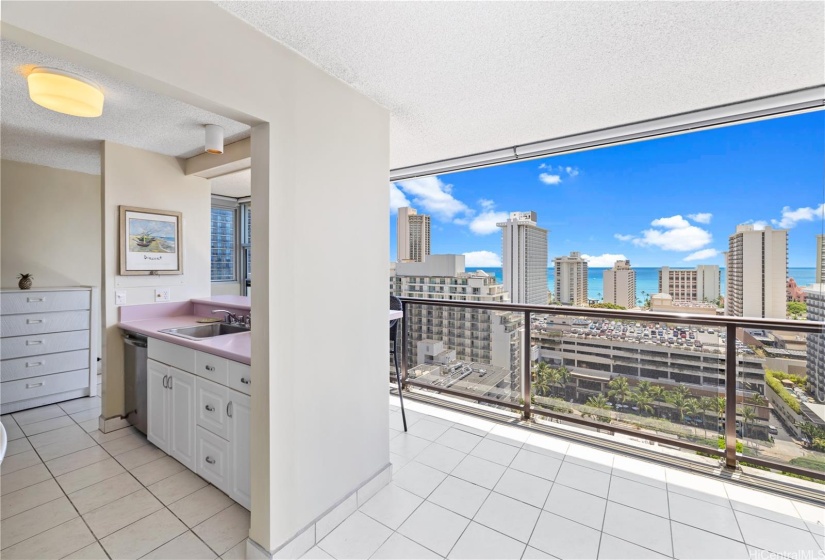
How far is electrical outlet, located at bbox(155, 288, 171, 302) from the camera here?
312 cm

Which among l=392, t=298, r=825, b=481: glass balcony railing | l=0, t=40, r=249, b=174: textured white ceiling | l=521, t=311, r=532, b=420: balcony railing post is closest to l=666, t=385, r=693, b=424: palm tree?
l=392, t=298, r=825, b=481: glass balcony railing

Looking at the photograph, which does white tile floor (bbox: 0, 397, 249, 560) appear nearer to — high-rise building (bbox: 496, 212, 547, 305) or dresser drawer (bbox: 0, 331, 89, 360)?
dresser drawer (bbox: 0, 331, 89, 360)

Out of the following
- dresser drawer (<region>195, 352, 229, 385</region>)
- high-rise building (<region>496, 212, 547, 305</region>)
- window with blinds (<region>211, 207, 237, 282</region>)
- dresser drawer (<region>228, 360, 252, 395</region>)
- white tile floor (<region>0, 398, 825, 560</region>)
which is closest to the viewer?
white tile floor (<region>0, 398, 825, 560</region>)

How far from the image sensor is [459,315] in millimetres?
3424

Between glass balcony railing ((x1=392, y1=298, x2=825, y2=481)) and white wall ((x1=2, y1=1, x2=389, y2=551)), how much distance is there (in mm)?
1393

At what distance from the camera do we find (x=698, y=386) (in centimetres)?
234

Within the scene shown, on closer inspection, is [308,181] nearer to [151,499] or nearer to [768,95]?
[151,499]

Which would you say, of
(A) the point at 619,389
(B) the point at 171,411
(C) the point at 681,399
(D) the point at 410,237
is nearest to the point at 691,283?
(C) the point at 681,399

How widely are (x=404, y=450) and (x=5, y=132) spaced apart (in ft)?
12.9

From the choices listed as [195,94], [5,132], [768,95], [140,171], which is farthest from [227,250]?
[768,95]

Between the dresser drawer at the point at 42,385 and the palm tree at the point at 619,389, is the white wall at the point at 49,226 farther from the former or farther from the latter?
the palm tree at the point at 619,389

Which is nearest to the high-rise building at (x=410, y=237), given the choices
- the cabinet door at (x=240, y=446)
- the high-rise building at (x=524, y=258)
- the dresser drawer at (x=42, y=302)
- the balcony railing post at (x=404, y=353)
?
the balcony railing post at (x=404, y=353)

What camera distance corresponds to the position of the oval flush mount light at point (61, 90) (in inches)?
67.2

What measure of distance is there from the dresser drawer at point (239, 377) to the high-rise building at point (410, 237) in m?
2.47
